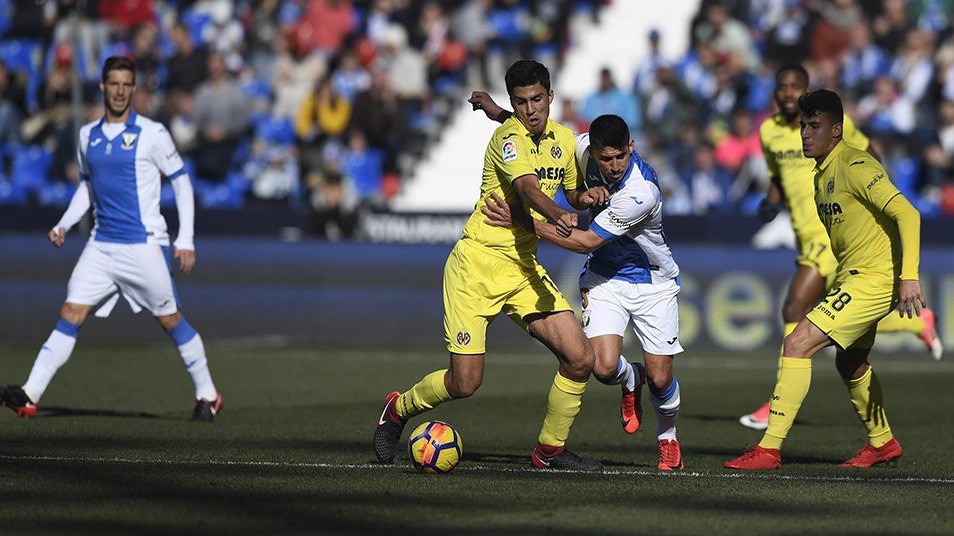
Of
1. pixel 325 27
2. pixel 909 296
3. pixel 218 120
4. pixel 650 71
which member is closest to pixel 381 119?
pixel 218 120

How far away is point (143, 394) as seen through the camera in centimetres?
1326

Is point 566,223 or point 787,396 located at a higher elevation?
point 566,223

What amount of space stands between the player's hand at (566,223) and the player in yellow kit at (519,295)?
0.30 m

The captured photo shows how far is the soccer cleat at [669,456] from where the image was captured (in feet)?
29.0

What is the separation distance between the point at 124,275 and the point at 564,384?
3.94 m

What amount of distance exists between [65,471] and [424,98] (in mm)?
14339

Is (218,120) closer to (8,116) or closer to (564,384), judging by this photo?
(8,116)

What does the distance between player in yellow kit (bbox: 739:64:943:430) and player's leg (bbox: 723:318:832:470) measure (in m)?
2.54

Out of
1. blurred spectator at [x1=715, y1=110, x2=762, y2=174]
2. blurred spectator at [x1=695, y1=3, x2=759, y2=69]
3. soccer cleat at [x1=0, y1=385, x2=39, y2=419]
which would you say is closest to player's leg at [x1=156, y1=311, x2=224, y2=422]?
soccer cleat at [x1=0, y1=385, x2=39, y2=419]

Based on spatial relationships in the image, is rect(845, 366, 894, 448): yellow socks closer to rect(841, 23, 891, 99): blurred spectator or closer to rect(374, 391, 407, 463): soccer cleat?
rect(374, 391, 407, 463): soccer cleat

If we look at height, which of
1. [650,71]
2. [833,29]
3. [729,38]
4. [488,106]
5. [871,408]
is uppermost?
[833,29]

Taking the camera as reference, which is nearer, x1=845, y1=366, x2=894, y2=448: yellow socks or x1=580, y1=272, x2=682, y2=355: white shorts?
x1=580, y1=272, x2=682, y2=355: white shorts

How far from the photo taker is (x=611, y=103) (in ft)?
66.9

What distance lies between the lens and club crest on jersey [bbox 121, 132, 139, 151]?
11062 mm
